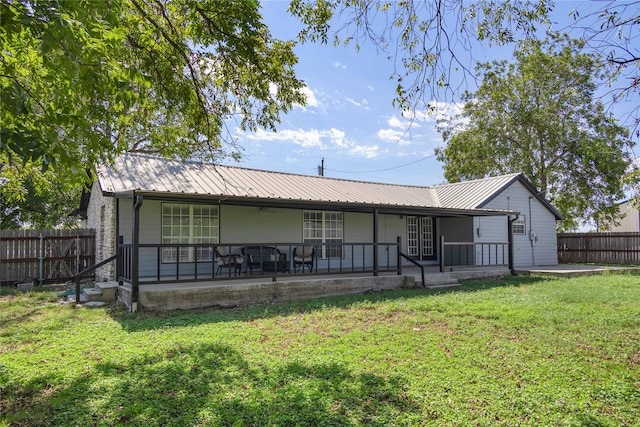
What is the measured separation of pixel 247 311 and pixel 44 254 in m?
7.83

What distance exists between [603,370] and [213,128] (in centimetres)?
637

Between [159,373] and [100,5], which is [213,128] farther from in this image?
[159,373]

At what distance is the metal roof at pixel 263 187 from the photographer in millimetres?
9852

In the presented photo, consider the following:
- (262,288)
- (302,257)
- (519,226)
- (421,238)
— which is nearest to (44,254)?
(262,288)

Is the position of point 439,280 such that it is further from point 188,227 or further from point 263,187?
point 188,227

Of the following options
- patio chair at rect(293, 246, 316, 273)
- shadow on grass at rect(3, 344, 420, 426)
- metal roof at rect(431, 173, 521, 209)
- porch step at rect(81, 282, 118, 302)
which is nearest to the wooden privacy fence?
porch step at rect(81, 282, 118, 302)

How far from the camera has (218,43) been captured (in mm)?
6066

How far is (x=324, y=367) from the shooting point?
14.5 feet

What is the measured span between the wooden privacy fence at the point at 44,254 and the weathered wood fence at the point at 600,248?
21.6 m

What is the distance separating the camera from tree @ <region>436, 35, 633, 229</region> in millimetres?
23406

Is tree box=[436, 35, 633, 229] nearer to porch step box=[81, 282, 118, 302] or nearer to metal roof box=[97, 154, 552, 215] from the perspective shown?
metal roof box=[97, 154, 552, 215]

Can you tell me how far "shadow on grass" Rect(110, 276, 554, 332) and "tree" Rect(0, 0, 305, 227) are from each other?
2767 millimetres

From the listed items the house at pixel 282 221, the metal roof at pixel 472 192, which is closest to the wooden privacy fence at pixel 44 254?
the house at pixel 282 221

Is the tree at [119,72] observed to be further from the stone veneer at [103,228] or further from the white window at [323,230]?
the white window at [323,230]
